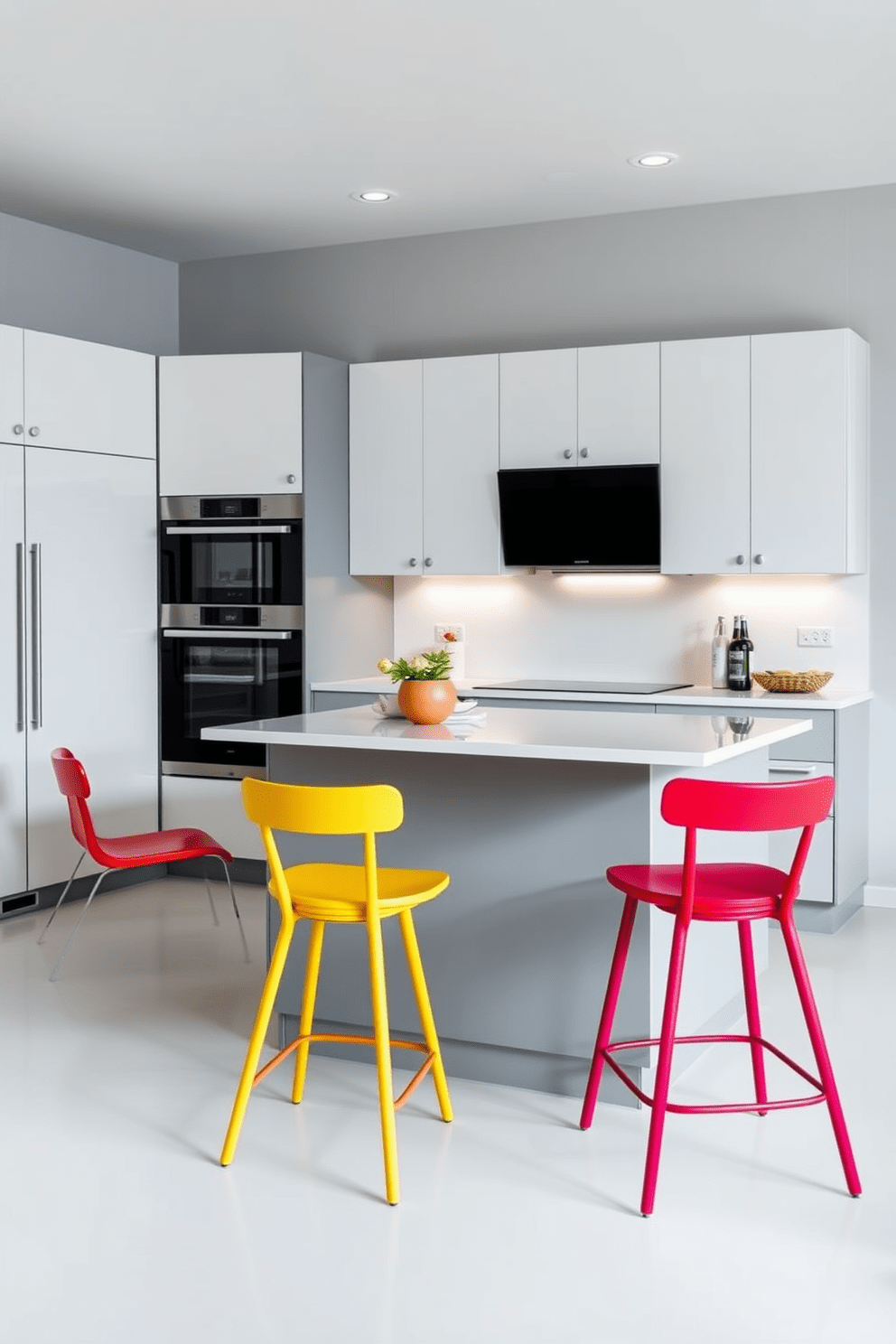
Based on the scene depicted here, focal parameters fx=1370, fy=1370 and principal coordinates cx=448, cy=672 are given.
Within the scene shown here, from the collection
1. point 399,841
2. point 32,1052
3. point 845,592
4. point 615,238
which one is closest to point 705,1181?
point 399,841

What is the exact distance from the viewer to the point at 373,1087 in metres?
3.48

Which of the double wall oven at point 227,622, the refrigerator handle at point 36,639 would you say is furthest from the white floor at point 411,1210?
the double wall oven at point 227,622

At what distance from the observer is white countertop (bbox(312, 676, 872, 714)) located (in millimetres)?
5059

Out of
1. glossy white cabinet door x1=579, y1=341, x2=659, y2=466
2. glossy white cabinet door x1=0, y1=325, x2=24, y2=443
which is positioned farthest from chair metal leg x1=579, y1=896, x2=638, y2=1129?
glossy white cabinet door x1=0, y1=325, x2=24, y2=443

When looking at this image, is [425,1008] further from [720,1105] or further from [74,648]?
[74,648]

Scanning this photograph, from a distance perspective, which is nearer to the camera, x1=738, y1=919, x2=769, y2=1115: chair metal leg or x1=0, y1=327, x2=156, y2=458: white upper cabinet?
x1=738, y1=919, x2=769, y2=1115: chair metal leg

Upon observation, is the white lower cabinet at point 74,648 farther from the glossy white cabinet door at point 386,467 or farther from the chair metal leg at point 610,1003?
the chair metal leg at point 610,1003

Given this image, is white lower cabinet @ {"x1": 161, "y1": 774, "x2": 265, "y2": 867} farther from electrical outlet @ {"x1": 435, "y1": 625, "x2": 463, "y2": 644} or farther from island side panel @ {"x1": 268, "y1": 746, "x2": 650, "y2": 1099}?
island side panel @ {"x1": 268, "y1": 746, "x2": 650, "y2": 1099}

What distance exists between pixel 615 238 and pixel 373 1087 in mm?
3828

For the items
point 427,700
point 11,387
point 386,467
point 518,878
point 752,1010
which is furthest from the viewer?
point 386,467

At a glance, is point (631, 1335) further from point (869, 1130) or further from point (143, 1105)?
point (143, 1105)

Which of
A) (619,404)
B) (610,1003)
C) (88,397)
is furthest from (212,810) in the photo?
(610,1003)

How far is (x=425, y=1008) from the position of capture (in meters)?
3.17

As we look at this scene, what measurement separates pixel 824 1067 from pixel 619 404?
3249 mm
